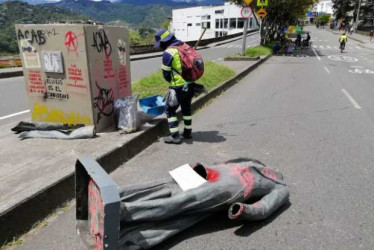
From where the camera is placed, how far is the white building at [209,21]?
91.1 m

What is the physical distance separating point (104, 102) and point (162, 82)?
4.61m

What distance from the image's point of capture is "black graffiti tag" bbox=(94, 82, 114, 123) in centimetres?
509

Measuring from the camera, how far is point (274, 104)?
8.42 meters

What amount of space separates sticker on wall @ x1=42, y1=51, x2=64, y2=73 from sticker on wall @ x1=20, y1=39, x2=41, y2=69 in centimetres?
15

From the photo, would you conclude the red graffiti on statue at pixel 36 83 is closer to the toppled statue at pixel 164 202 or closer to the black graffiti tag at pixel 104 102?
the black graffiti tag at pixel 104 102

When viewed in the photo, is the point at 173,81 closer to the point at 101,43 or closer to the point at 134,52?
the point at 101,43

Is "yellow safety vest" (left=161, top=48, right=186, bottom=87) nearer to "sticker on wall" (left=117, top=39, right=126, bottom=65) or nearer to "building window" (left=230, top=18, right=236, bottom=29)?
"sticker on wall" (left=117, top=39, right=126, bottom=65)

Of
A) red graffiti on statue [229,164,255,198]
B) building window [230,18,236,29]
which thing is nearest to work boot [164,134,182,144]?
red graffiti on statue [229,164,255,198]

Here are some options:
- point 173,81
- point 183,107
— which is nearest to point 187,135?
point 183,107

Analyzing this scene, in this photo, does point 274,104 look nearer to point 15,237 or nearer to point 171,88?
point 171,88

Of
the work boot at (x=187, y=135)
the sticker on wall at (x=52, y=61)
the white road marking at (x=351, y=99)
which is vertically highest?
the sticker on wall at (x=52, y=61)

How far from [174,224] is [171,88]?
8.72ft

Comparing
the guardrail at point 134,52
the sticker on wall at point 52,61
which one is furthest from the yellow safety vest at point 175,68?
the guardrail at point 134,52

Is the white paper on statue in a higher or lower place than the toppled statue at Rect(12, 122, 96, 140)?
higher
